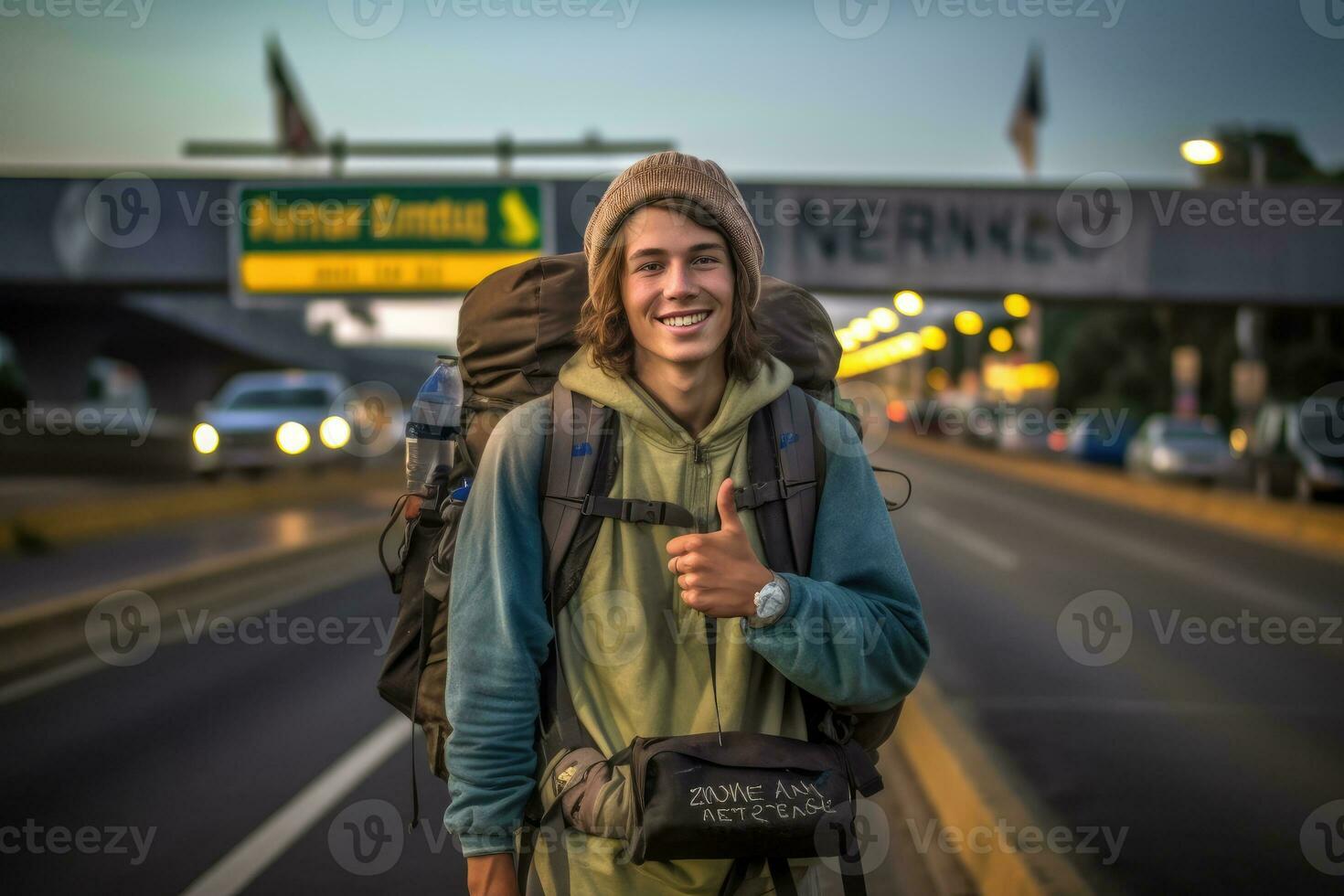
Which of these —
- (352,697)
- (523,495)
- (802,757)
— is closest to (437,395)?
(523,495)

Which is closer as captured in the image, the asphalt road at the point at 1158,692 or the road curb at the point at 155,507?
the asphalt road at the point at 1158,692

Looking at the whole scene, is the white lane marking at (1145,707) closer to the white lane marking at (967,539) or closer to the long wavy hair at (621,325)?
the long wavy hair at (621,325)

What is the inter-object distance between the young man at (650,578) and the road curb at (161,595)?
7676 mm

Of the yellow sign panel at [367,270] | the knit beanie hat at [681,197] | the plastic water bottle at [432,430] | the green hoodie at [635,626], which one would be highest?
the yellow sign panel at [367,270]

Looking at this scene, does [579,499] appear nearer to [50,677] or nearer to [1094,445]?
[50,677]

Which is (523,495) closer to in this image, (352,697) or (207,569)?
(352,697)

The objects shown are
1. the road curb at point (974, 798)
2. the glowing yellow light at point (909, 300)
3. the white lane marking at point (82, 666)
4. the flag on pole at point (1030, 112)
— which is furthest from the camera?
the flag on pole at point (1030, 112)

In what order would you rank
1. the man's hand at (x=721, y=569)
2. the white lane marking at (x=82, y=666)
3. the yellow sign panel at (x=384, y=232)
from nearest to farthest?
the man's hand at (x=721, y=569) → the white lane marking at (x=82, y=666) → the yellow sign panel at (x=384, y=232)

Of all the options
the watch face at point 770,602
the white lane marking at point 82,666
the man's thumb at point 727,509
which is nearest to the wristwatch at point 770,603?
the watch face at point 770,602

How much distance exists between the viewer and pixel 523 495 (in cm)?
227

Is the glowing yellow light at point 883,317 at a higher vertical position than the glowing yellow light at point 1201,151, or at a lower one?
lower

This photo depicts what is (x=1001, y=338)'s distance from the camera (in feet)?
330

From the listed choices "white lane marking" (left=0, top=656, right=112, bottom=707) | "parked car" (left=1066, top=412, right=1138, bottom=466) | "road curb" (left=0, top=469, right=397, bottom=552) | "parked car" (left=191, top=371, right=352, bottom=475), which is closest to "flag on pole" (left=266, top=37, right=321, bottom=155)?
"parked car" (left=191, top=371, right=352, bottom=475)

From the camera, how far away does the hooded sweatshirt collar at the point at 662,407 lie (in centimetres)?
231
